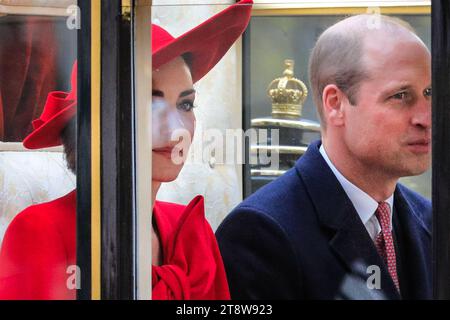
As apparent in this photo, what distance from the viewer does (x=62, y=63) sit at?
3.01 meters

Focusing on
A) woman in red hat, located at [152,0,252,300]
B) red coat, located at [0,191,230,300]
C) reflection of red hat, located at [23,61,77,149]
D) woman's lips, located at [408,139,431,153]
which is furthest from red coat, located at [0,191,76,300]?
woman's lips, located at [408,139,431,153]

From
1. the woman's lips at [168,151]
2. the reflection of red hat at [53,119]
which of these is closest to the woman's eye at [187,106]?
the woman's lips at [168,151]

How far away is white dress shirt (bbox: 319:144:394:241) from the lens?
2.84 metres

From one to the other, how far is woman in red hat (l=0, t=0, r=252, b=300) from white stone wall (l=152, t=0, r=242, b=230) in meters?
0.02

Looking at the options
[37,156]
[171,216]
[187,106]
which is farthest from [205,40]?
[37,156]

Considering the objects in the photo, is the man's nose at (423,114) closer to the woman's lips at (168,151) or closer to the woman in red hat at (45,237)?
the woman's lips at (168,151)

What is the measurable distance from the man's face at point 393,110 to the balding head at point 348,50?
0.04 ft

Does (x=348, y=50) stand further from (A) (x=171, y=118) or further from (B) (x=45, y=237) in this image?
(B) (x=45, y=237)

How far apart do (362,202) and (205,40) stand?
0.66 metres

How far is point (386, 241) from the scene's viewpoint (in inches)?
111

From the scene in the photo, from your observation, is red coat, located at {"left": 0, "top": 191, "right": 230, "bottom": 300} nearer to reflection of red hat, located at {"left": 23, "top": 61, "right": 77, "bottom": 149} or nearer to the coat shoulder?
reflection of red hat, located at {"left": 23, "top": 61, "right": 77, "bottom": 149}

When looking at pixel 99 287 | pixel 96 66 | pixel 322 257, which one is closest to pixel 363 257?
pixel 322 257

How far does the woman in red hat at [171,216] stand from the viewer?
9.42ft
